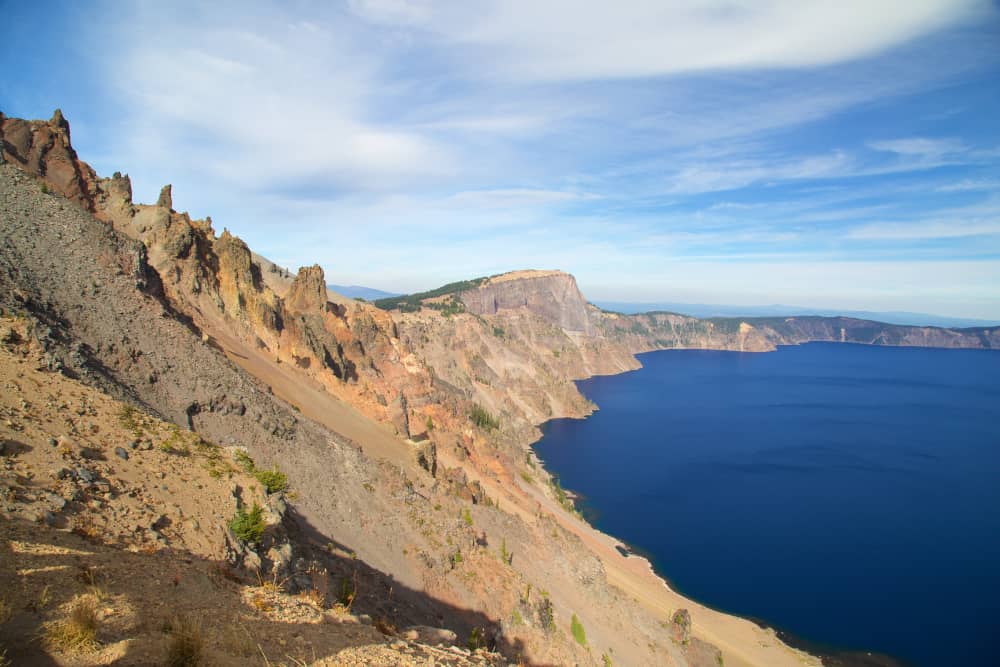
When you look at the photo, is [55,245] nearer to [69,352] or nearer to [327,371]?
[69,352]

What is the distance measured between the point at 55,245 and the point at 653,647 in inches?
1735

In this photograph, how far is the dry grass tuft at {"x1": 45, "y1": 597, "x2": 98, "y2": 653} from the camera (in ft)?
23.1

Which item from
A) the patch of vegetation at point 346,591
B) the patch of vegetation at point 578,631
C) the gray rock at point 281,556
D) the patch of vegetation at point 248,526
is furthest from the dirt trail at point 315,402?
the patch of vegetation at point 248,526

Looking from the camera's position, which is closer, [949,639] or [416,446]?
[416,446]

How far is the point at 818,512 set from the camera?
85.4 metres

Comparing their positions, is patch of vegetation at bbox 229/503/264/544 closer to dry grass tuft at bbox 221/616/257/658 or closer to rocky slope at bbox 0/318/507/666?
rocky slope at bbox 0/318/507/666

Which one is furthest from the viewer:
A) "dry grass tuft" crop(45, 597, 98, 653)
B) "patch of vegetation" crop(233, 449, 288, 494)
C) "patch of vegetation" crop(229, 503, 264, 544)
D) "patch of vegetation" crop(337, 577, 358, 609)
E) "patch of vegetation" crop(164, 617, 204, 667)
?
"patch of vegetation" crop(233, 449, 288, 494)

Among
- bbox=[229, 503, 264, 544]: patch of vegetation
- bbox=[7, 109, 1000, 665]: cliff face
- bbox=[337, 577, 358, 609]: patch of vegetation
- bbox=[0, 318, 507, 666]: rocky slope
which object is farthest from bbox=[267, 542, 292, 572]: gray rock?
bbox=[7, 109, 1000, 665]: cliff face

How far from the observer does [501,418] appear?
124 meters

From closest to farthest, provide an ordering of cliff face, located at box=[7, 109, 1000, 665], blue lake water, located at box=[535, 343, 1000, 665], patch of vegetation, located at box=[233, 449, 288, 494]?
patch of vegetation, located at box=[233, 449, 288, 494] < cliff face, located at box=[7, 109, 1000, 665] < blue lake water, located at box=[535, 343, 1000, 665]

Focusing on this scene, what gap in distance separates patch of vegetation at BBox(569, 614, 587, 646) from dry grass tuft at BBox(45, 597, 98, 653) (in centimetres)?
3037

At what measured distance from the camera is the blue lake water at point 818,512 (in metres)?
58.0

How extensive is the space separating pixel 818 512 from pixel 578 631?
233ft

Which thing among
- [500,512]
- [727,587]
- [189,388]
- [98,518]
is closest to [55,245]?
[189,388]
